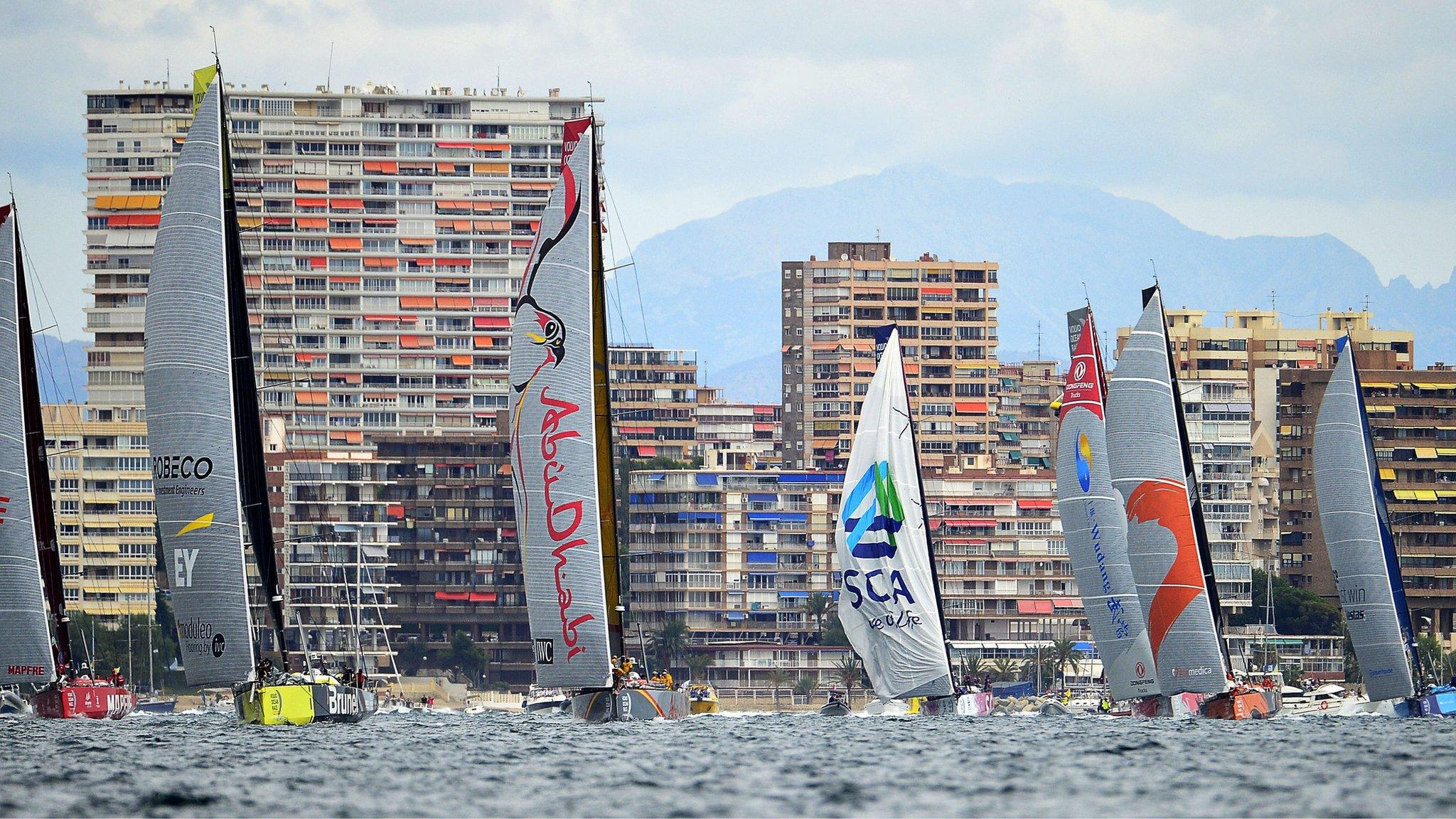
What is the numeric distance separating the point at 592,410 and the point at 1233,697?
22458 millimetres

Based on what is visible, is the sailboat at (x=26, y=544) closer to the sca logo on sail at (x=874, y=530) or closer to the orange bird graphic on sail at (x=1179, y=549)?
the sca logo on sail at (x=874, y=530)

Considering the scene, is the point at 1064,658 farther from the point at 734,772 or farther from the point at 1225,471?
the point at 734,772

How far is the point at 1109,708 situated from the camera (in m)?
84.8

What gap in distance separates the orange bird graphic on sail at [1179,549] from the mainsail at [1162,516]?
0.9 inches

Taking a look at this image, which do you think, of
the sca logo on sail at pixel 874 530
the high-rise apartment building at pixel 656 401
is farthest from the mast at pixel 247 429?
the high-rise apartment building at pixel 656 401

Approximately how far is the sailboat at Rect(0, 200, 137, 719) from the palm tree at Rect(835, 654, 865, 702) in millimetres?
76339

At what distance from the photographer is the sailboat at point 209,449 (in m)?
53.5

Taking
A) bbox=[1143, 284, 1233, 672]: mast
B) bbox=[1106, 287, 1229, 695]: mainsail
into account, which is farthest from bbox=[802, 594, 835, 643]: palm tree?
bbox=[1106, 287, 1229, 695]: mainsail

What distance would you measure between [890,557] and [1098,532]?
23.9ft

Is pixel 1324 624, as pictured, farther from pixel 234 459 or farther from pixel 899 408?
pixel 234 459

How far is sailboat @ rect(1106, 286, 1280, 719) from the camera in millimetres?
62906

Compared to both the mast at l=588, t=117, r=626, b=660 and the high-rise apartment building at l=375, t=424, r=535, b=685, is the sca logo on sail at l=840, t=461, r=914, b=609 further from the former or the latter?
the high-rise apartment building at l=375, t=424, r=535, b=685

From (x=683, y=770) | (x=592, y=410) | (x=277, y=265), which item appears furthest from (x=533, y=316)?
(x=277, y=265)

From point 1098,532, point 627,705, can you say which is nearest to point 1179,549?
point 1098,532
